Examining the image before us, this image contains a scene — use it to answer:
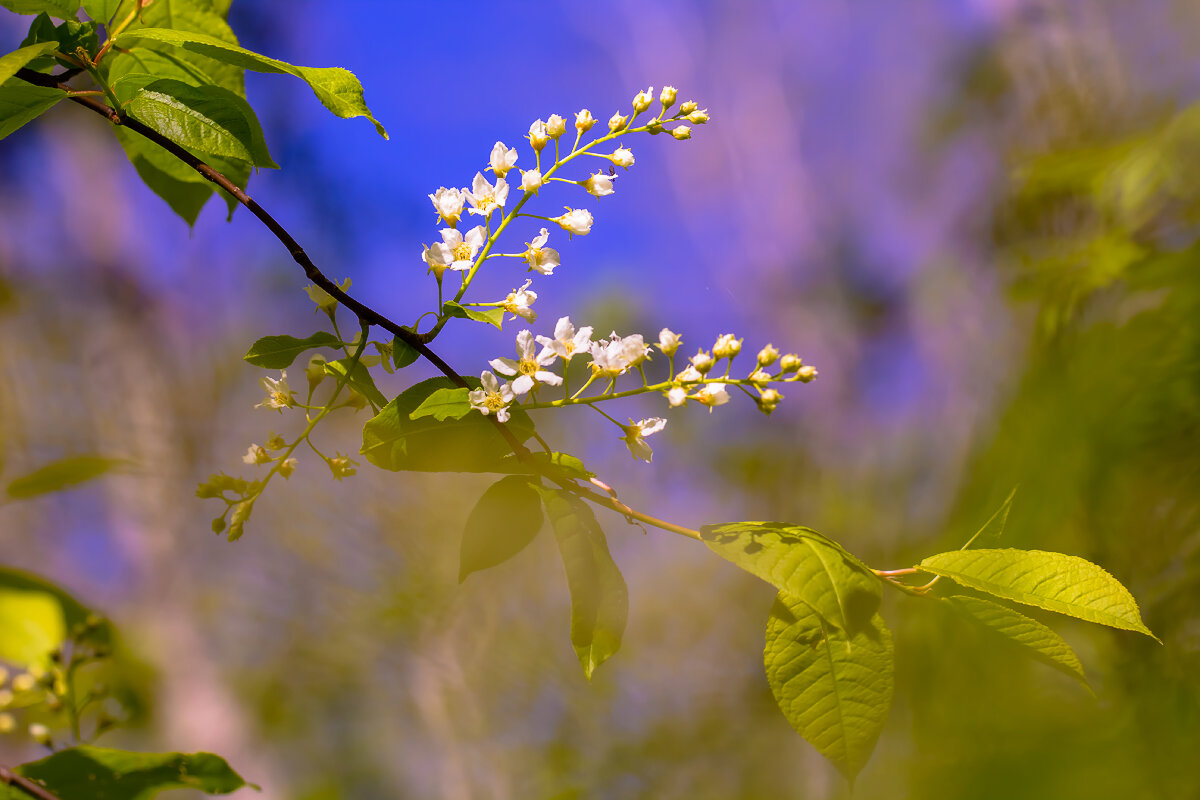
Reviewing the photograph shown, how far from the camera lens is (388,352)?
9.4 inches

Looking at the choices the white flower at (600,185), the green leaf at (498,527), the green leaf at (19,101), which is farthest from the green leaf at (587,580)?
the green leaf at (19,101)

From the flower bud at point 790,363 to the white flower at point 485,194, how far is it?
12 centimetres

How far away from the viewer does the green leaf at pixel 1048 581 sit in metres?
0.18

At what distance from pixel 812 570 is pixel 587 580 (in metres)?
0.07

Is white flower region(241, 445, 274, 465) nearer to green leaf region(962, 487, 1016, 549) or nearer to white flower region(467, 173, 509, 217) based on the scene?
white flower region(467, 173, 509, 217)

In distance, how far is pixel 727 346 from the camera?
8.9 inches

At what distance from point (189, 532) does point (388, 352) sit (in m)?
1.45

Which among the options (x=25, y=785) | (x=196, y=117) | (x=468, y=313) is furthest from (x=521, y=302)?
(x=25, y=785)

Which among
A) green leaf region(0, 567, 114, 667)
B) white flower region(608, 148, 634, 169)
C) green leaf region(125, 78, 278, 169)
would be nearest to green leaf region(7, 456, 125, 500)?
green leaf region(0, 567, 114, 667)

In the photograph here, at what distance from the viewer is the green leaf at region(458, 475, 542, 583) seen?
231 millimetres

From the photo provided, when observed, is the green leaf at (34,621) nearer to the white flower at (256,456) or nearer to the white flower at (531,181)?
the white flower at (256,456)

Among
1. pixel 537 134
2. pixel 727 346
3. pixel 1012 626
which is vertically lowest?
pixel 1012 626

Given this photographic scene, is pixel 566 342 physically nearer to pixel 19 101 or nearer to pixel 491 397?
pixel 491 397

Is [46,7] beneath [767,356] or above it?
above
